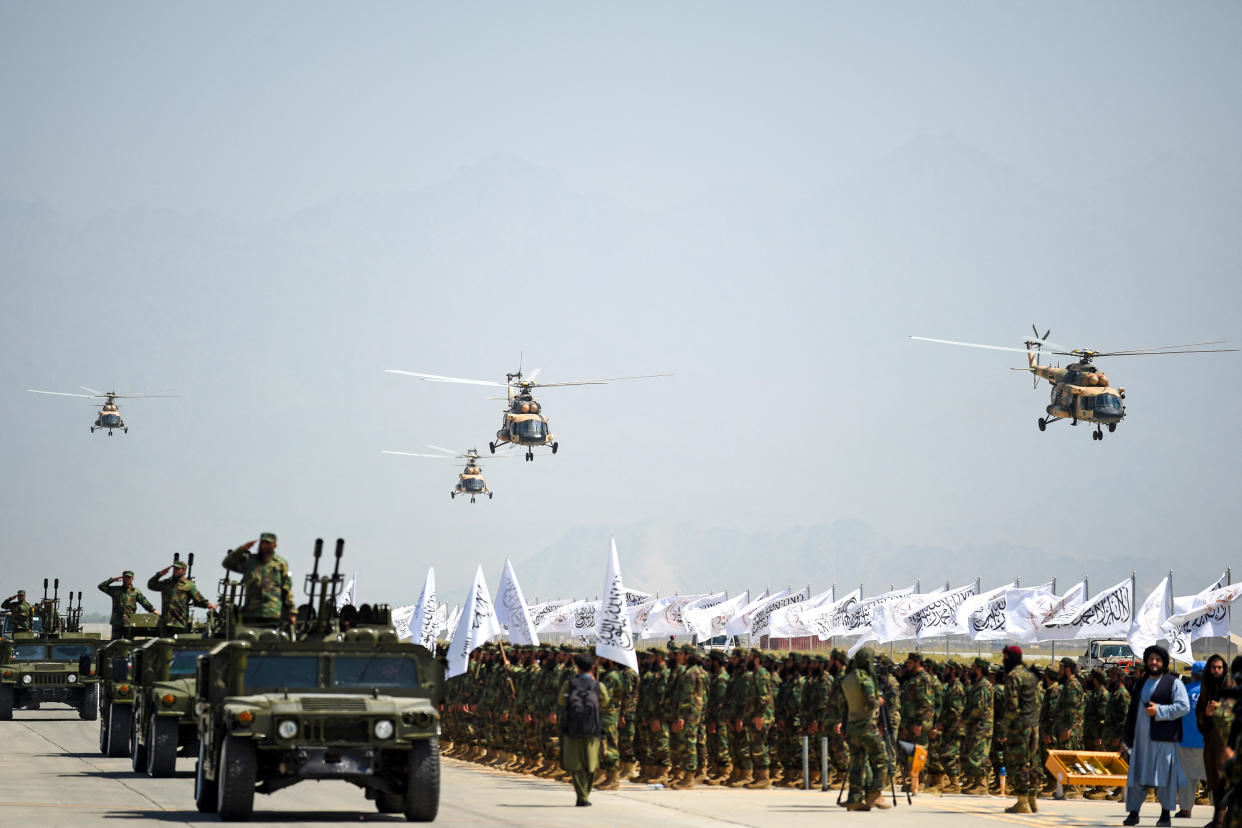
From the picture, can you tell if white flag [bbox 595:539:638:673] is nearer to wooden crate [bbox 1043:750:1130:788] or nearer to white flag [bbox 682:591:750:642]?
wooden crate [bbox 1043:750:1130:788]

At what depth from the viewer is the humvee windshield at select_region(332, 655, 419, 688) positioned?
660 inches

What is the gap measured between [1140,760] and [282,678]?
8.44 metres

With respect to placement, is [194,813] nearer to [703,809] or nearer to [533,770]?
[703,809]

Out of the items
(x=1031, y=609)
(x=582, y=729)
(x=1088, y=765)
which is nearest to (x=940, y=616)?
(x=1031, y=609)

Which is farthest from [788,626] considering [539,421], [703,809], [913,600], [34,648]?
[703,809]

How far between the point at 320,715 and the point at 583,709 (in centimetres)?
387

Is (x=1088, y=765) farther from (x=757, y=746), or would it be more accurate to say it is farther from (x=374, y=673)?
(x=374, y=673)

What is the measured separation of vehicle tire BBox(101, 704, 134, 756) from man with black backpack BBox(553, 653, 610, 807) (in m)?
8.52

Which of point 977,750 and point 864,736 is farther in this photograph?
point 977,750

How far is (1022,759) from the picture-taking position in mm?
19359

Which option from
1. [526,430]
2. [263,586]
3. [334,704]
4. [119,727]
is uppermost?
[526,430]

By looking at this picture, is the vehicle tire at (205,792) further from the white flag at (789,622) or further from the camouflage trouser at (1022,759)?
the white flag at (789,622)

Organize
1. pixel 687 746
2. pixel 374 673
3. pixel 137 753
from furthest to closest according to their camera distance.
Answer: pixel 137 753, pixel 687 746, pixel 374 673

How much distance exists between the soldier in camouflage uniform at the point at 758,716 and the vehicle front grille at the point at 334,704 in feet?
22.6
